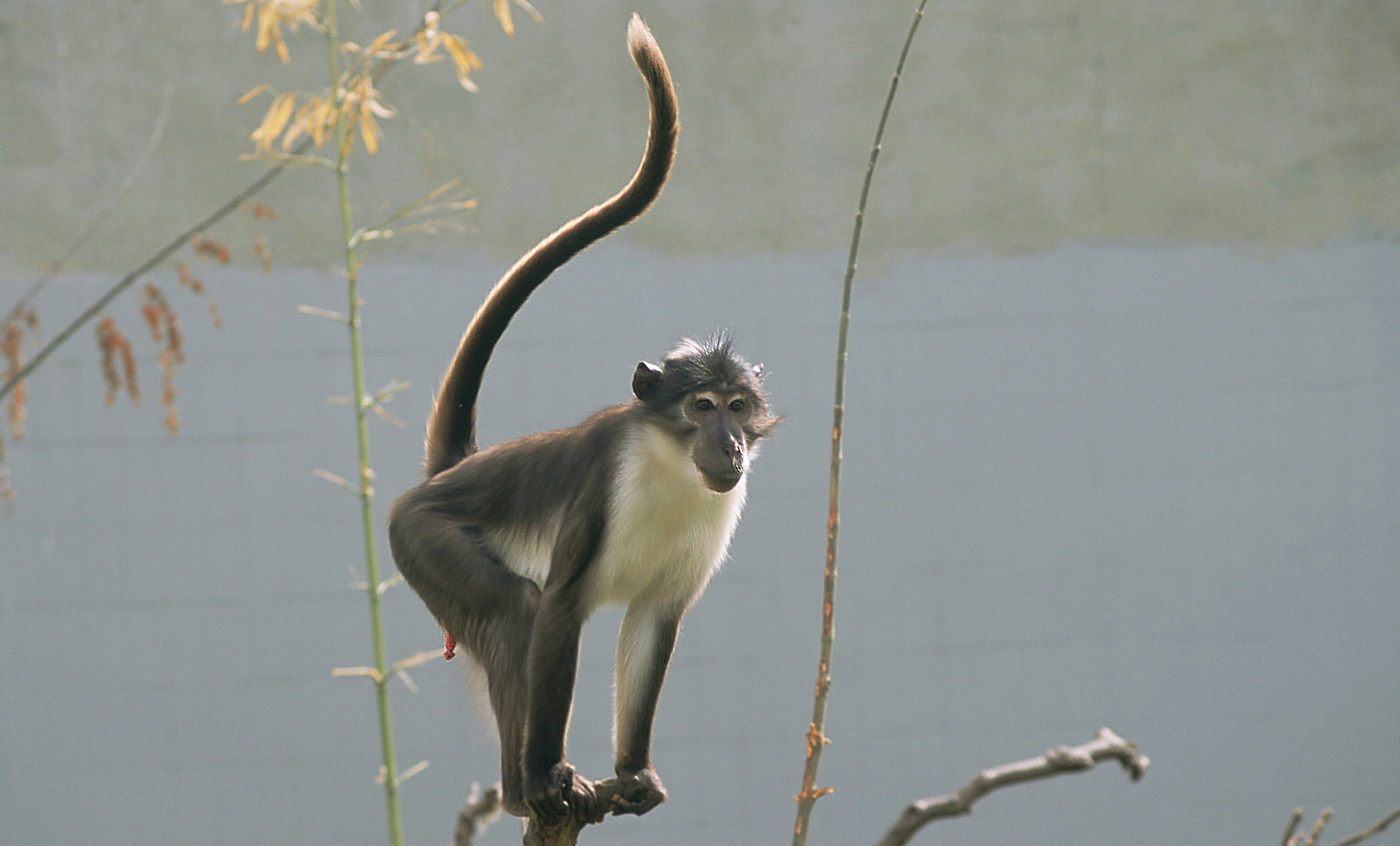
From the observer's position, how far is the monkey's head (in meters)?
2.15

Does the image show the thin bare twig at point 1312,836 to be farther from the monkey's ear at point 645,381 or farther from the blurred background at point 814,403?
the blurred background at point 814,403

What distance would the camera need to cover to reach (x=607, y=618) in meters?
4.43

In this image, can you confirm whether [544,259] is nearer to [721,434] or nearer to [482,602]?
[721,434]

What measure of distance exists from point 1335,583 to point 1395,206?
4.57ft

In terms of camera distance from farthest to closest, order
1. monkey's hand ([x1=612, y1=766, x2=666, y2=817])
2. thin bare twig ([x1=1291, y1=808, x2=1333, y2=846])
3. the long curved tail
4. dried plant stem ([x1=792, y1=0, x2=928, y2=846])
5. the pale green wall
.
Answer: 1. the pale green wall
2. monkey's hand ([x1=612, y1=766, x2=666, y2=817])
3. the long curved tail
4. thin bare twig ([x1=1291, y1=808, x2=1333, y2=846])
5. dried plant stem ([x1=792, y1=0, x2=928, y2=846])

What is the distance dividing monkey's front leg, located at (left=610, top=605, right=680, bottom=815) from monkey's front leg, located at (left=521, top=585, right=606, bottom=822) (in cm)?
20

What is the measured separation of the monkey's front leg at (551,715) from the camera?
2023 millimetres

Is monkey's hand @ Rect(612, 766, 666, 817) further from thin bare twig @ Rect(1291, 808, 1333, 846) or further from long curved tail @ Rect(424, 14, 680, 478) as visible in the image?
thin bare twig @ Rect(1291, 808, 1333, 846)

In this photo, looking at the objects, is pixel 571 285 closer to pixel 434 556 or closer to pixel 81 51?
pixel 81 51

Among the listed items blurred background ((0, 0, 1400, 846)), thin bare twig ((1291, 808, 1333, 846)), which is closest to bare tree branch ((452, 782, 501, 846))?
thin bare twig ((1291, 808, 1333, 846))

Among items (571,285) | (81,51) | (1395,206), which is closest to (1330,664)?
(1395,206)

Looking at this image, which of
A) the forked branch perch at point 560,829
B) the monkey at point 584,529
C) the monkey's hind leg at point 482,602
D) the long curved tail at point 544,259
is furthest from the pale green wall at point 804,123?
the forked branch perch at point 560,829

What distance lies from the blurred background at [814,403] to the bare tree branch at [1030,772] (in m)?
3.07

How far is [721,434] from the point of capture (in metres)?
2.13
